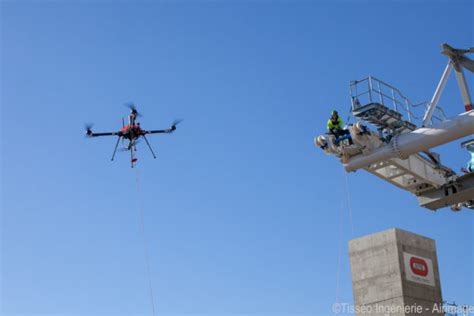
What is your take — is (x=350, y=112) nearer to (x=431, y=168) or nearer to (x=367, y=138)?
(x=367, y=138)

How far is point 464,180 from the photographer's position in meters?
31.7

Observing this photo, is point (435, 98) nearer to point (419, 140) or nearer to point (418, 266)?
point (419, 140)

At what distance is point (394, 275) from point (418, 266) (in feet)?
5.60

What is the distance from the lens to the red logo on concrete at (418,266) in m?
36.9

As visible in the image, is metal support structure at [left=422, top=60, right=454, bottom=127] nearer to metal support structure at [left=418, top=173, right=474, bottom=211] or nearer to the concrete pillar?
metal support structure at [left=418, top=173, right=474, bottom=211]

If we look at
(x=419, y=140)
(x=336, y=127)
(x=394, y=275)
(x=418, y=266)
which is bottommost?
(x=394, y=275)

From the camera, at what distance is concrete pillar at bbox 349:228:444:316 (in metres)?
36.1

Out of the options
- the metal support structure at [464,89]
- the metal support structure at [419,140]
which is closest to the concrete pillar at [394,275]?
the metal support structure at [419,140]

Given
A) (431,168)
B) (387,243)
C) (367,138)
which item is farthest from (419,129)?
(387,243)

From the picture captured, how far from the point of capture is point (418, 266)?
37.2 metres

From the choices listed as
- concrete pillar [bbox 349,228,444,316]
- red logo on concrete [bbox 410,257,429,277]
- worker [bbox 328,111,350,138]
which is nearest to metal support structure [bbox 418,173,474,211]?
concrete pillar [bbox 349,228,444,316]

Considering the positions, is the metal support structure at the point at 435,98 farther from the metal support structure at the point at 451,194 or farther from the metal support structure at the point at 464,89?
the metal support structure at the point at 451,194

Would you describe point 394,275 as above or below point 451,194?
below

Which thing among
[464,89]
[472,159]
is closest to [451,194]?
[472,159]
